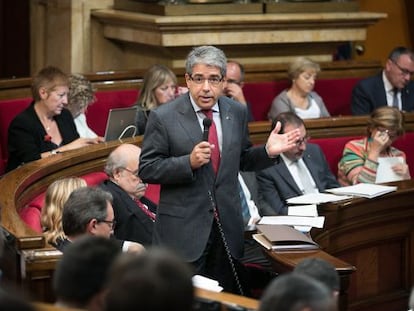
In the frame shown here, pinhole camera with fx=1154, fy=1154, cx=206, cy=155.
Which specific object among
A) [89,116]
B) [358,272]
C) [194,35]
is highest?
[194,35]

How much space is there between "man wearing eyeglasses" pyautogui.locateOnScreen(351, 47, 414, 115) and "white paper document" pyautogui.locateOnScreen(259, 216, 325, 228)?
9.44 feet

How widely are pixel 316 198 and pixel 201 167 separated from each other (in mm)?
1281

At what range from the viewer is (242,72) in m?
7.82

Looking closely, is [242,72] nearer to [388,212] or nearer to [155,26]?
[155,26]

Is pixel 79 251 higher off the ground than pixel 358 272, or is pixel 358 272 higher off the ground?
pixel 79 251

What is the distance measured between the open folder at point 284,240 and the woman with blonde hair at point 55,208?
2.78ft

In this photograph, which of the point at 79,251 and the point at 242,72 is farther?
the point at 242,72

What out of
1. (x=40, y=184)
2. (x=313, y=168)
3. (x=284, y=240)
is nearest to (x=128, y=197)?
(x=40, y=184)

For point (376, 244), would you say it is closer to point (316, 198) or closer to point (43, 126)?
point (316, 198)

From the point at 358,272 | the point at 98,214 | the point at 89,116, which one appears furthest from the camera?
the point at 89,116

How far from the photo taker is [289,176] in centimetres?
634

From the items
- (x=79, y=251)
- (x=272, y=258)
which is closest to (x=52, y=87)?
(x=272, y=258)

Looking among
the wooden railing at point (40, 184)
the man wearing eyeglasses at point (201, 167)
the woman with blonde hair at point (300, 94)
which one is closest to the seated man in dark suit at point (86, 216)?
the wooden railing at point (40, 184)

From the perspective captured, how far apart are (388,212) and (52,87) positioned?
2061 mm
